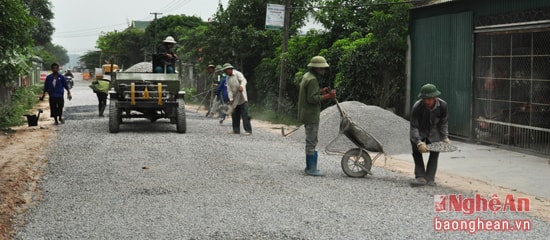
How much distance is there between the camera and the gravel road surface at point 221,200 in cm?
657

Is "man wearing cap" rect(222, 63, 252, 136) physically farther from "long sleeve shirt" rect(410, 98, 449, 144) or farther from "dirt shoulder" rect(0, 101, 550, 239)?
"long sleeve shirt" rect(410, 98, 449, 144)

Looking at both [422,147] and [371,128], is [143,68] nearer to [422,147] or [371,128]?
[371,128]

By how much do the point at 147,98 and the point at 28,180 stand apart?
6748 millimetres

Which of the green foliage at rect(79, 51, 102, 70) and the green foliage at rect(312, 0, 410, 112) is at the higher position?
the green foliage at rect(79, 51, 102, 70)

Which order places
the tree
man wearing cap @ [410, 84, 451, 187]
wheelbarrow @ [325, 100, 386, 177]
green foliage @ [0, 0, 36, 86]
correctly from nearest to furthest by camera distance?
man wearing cap @ [410, 84, 451, 187]
wheelbarrow @ [325, 100, 386, 177]
green foliage @ [0, 0, 36, 86]
the tree

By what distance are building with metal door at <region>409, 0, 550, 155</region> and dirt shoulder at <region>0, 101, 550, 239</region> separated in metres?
2.90

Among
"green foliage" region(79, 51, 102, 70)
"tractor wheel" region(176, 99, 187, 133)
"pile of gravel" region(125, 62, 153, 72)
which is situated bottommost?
"tractor wheel" region(176, 99, 187, 133)

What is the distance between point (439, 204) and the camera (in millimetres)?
7992

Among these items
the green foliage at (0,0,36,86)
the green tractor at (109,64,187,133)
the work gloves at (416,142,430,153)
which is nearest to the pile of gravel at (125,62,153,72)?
the green tractor at (109,64,187,133)

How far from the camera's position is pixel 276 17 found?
74.9 feet

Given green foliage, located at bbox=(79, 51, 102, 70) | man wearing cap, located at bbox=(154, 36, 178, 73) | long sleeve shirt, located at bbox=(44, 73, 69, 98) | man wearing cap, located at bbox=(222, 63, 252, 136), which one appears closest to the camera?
man wearing cap, located at bbox=(222, 63, 252, 136)

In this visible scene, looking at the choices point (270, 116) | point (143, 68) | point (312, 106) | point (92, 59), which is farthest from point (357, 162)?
point (92, 59)

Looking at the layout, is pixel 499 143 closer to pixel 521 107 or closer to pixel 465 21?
pixel 521 107

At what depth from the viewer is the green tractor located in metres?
16.4
